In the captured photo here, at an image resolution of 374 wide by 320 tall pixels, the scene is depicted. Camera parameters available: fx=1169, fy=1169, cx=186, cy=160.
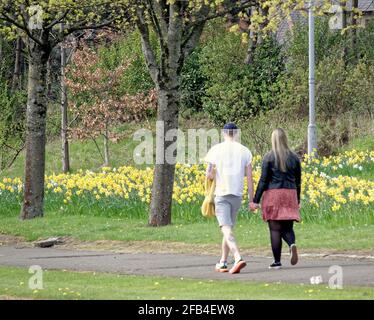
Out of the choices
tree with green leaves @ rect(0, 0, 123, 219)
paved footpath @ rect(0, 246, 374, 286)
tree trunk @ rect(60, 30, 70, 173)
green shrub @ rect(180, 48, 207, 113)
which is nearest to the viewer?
paved footpath @ rect(0, 246, 374, 286)

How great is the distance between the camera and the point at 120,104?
41656 mm

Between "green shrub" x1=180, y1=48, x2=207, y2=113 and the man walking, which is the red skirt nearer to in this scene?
the man walking

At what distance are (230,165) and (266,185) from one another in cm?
53

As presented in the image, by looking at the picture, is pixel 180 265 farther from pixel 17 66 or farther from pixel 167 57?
pixel 17 66

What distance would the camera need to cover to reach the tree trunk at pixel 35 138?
908 inches

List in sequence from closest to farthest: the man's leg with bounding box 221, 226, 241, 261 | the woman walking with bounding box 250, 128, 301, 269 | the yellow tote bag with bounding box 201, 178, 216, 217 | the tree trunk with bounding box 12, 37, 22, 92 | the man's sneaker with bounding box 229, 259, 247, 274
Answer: the man's sneaker with bounding box 229, 259, 247, 274
the man's leg with bounding box 221, 226, 241, 261
the woman walking with bounding box 250, 128, 301, 269
the yellow tote bag with bounding box 201, 178, 216, 217
the tree trunk with bounding box 12, 37, 22, 92

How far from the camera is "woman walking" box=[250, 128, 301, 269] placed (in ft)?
48.0

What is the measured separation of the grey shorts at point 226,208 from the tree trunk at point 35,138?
891cm

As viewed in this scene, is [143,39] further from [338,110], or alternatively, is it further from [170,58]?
[338,110]

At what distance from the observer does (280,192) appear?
14680mm

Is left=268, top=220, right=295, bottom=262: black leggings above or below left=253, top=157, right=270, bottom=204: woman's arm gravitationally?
below

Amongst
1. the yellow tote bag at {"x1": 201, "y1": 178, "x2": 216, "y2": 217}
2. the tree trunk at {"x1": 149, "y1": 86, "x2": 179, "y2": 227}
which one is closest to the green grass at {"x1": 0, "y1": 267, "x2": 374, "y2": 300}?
the yellow tote bag at {"x1": 201, "y1": 178, "x2": 216, "y2": 217}

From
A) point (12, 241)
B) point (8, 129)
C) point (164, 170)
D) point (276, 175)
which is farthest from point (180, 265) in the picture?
point (8, 129)

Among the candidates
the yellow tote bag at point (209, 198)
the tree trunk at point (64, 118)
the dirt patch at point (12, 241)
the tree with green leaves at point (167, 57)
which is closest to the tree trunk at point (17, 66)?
Answer: the tree trunk at point (64, 118)
